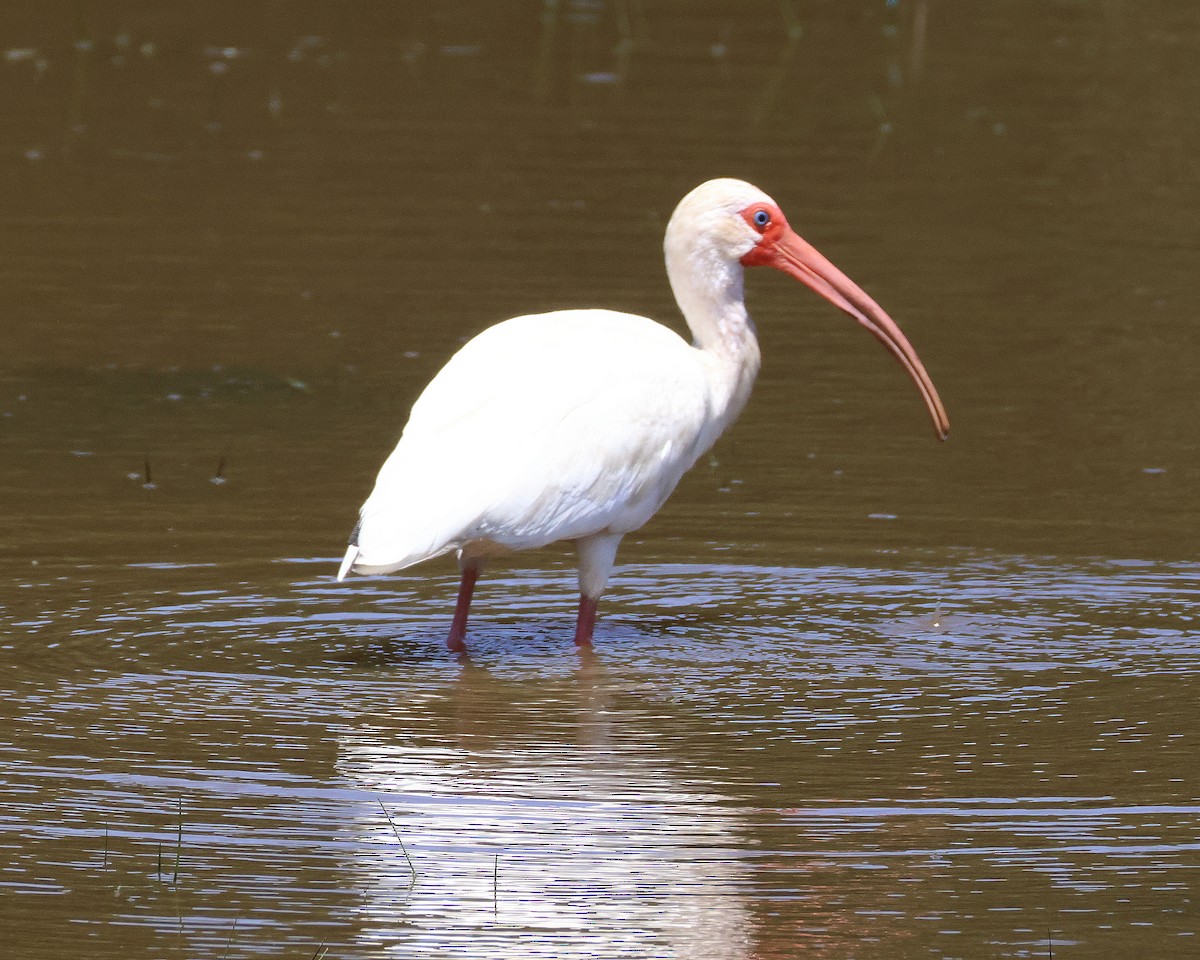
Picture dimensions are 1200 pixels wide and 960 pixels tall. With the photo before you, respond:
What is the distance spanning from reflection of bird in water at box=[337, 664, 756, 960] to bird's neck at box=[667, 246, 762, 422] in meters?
1.60

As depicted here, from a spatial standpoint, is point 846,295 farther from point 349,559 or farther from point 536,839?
point 536,839

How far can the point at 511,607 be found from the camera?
947cm

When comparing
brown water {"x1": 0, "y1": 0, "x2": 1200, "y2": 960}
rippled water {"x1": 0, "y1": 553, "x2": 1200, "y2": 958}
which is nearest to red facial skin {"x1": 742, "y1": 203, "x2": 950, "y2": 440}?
brown water {"x1": 0, "y1": 0, "x2": 1200, "y2": 960}

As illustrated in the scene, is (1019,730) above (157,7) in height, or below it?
above

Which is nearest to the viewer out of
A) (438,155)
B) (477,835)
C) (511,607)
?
(477,835)

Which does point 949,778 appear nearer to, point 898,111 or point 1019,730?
point 1019,730

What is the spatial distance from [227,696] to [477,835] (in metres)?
1.57

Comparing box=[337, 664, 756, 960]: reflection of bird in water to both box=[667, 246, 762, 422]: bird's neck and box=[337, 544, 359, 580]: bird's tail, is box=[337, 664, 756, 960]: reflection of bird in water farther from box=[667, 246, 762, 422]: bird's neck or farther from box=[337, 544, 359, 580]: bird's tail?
box=[667, 246, 762, 422]: bird's neck

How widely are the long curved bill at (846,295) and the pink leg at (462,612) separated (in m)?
1.71

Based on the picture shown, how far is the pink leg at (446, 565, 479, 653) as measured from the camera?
8742 millimetres

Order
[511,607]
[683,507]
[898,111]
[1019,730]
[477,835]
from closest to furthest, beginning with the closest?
[477,835] → [1019,730] → [511,607] → [683,507] → [898,111]

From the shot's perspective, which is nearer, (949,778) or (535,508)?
(949,778)

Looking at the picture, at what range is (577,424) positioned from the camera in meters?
8.62

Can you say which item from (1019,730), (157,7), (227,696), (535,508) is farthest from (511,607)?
(157,7)
